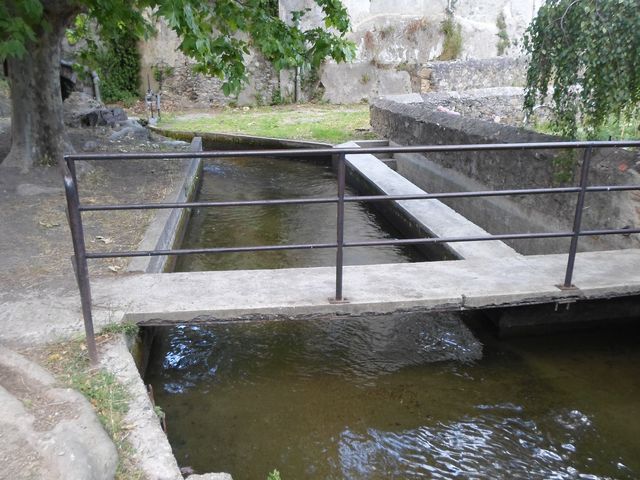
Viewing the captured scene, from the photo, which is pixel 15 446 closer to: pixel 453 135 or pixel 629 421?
pixel 629 421

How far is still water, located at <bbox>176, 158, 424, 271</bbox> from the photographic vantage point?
20.2 feet

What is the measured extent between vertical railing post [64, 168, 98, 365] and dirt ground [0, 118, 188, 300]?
1113mm

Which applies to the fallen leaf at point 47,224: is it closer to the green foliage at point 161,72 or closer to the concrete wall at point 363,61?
the concrete wall at point 363,61

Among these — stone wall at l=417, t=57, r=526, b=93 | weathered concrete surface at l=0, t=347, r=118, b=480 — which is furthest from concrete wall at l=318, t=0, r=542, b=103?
weathered concrete surface at l=0, t=347, r=118, b=480

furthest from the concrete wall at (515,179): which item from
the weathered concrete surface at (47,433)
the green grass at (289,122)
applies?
the weathered concrete surface at (47,433)

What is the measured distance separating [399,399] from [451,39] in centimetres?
1885

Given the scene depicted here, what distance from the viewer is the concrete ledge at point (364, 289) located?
11.4ft

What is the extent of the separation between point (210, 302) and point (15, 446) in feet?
4.82

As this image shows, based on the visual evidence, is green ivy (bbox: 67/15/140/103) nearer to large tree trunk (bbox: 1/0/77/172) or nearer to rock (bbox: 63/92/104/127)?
rock (bbox: 63/92/104/127)

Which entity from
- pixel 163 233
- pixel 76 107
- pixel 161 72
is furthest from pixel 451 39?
pixel 163 233

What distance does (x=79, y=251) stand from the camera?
2.85 m

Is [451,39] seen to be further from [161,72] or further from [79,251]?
[79,251]

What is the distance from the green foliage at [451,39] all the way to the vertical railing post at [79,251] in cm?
1933

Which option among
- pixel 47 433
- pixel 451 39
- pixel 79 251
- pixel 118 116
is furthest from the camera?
pixel 451 39
